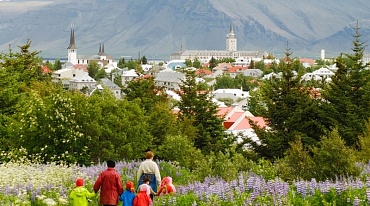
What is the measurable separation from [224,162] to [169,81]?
570ft

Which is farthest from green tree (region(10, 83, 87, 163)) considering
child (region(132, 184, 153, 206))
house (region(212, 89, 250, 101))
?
house (region(212, 89, 250, 101))

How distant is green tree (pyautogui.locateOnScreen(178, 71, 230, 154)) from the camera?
36938mm

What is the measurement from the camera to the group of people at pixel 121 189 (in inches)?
485

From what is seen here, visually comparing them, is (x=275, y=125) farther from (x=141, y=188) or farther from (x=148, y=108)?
(x=141, y=188)

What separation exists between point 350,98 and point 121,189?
22664mm

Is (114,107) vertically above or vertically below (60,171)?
above

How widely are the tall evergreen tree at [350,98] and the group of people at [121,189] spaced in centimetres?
1896

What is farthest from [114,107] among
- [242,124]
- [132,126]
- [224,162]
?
[242,124]

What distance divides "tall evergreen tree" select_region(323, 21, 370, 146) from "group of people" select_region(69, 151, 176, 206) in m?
19.0

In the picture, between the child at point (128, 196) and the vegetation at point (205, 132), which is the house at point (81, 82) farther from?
the child at point (128, 196)

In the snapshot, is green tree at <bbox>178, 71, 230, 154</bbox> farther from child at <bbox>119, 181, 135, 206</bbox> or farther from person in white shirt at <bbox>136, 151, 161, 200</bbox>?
child at <bbox>119, 181, 135, 206</bbox>

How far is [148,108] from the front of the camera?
37.3 m

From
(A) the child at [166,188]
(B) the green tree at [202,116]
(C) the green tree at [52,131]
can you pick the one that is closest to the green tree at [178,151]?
(C) the green tree at [52,131]

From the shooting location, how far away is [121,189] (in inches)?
512
